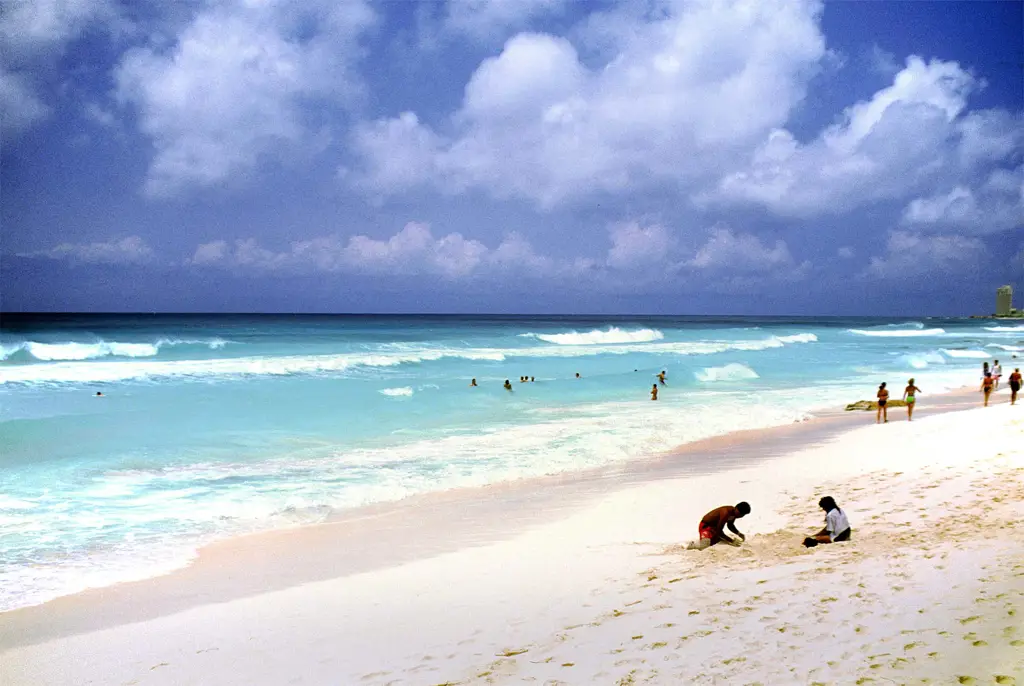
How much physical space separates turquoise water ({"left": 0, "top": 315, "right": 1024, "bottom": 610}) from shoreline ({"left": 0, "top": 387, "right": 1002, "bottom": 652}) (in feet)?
1.51

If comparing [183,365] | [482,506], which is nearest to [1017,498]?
[482,506]

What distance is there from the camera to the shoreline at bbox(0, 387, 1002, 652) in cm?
700

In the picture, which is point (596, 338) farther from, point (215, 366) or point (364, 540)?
point (364, 540)

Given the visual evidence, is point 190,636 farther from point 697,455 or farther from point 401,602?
point 697,455

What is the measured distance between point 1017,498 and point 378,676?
8.40m

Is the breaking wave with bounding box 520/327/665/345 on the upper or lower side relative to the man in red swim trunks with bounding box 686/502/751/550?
upper

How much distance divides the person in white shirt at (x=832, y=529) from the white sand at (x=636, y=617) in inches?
6.7

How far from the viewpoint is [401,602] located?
6.82 metres

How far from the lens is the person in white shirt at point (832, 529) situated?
7828mm

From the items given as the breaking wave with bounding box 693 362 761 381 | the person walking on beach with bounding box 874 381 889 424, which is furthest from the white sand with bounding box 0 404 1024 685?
the breaking wave with bounding box 693 362 761 381

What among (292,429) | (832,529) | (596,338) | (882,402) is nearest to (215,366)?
(292,429)

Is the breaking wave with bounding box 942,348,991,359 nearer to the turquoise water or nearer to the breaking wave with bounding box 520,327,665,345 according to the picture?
the turquoise water

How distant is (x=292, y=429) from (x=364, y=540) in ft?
33.6

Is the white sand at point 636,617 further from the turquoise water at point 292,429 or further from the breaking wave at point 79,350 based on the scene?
the breaking wave at point 79,350
